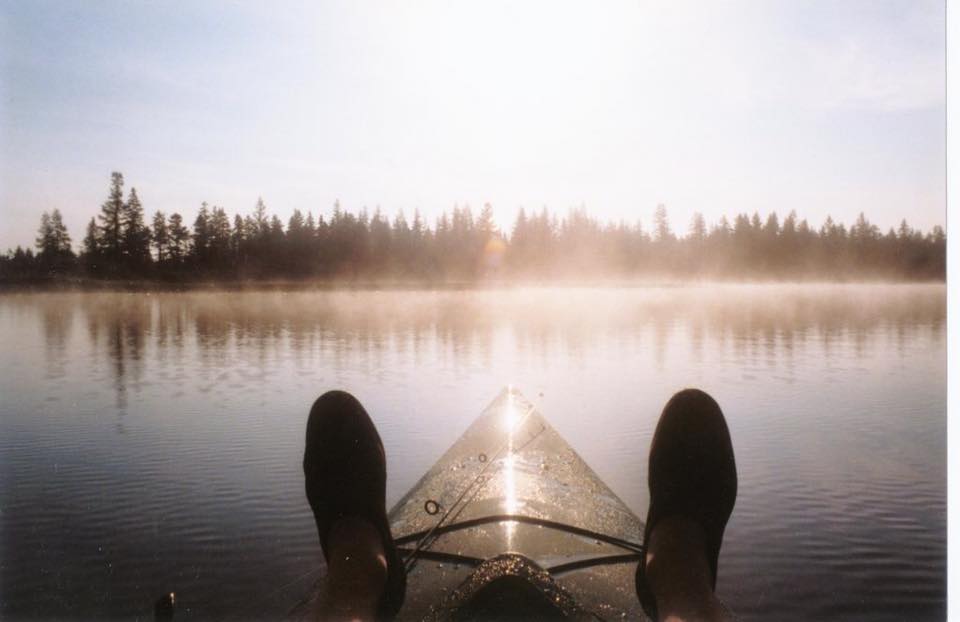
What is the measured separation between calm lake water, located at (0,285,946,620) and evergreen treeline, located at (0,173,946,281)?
189 inches

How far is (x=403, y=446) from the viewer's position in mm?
6285

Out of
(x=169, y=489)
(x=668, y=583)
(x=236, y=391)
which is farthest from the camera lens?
(x=236, y=391)

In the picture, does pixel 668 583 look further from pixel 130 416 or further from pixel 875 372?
pixel 875 372

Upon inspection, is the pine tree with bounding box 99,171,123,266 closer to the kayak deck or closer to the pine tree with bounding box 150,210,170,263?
the pine tree with bounding box 150,210,170,263

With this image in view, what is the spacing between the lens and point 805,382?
9.14m

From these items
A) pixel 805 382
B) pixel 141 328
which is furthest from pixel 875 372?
pixel 141 328

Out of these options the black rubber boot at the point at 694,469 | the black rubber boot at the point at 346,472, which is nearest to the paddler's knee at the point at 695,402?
the black rubber boot at the point at 694,469

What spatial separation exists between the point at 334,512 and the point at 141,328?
1882cm

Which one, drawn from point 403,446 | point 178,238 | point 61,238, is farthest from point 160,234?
point 403,446

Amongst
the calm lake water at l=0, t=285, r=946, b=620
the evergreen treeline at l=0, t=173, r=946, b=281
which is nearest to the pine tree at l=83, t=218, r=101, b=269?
the evergreen treeline at l=0, t=173, r=946, b=281

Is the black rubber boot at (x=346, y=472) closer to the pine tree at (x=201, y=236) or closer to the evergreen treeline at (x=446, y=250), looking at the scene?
the evergreen treeline at (x=446, y=250)

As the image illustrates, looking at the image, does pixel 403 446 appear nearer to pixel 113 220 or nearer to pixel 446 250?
pixel 113 220

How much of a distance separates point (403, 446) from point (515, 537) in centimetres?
407

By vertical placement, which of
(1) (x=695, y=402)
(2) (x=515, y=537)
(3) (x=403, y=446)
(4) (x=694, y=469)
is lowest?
(3) (x=403, y=446)
